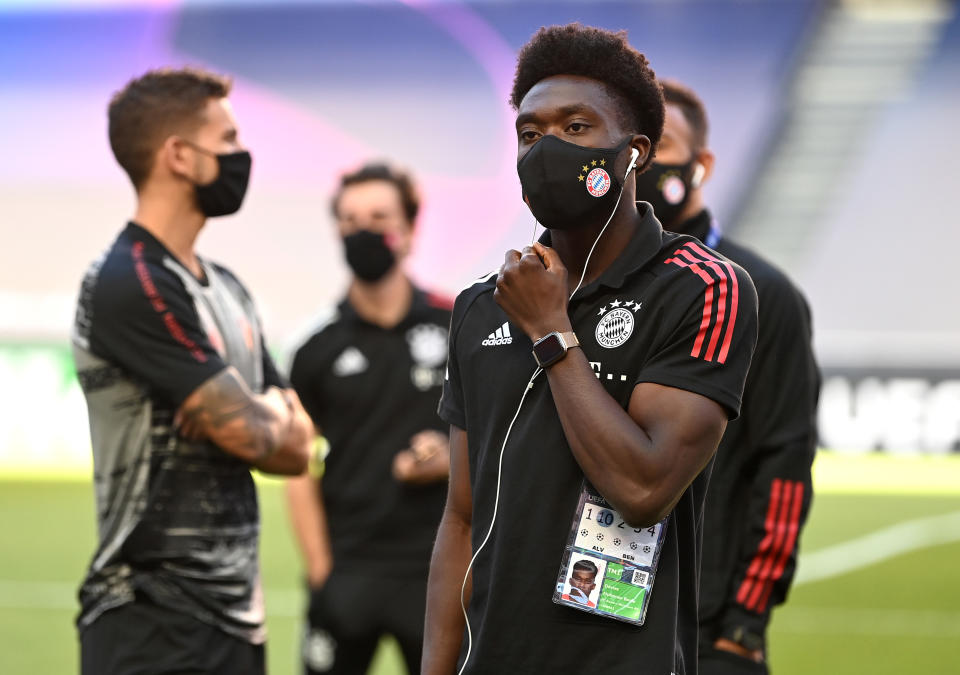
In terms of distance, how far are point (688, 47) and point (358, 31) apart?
225 inches

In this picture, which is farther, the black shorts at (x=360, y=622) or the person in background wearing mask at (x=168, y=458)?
the black shorts at (x=360, y=622)

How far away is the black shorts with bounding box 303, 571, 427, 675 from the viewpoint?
16.3 feet

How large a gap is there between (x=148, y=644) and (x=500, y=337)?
142 cm

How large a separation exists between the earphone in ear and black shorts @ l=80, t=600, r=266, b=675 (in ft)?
6.02

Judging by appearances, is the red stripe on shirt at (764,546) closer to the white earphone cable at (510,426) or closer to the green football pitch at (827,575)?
the white earphone cable at (510,426)

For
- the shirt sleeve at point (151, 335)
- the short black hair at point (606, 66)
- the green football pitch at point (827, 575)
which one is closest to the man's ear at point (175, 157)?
the shirt sleeve at point (151, 335)

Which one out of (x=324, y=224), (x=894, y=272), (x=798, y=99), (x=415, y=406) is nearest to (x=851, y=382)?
(x=894, y=272)

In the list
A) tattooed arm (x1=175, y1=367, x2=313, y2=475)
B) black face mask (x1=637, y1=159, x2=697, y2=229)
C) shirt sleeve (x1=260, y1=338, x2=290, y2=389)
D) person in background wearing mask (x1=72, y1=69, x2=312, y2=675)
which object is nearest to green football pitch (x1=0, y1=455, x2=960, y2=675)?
shirt sleeve (x1=260, y1=338, x2=290, y2=389)

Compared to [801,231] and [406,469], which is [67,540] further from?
[801,231]

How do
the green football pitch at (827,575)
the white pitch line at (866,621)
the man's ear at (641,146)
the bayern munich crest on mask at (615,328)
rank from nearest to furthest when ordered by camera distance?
the bayern munich crest on mask at (615,328) → the man's ear at (641,146) → the green football pitch at (827,575) → the white pitch line at (866,621)

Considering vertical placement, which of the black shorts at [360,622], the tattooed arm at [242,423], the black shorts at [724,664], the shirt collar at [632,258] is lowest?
the black shorts at [360,622]

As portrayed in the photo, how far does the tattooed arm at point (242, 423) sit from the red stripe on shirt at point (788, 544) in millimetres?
1369

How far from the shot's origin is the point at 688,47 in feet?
75.9

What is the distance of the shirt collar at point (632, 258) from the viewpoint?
8.64ft
